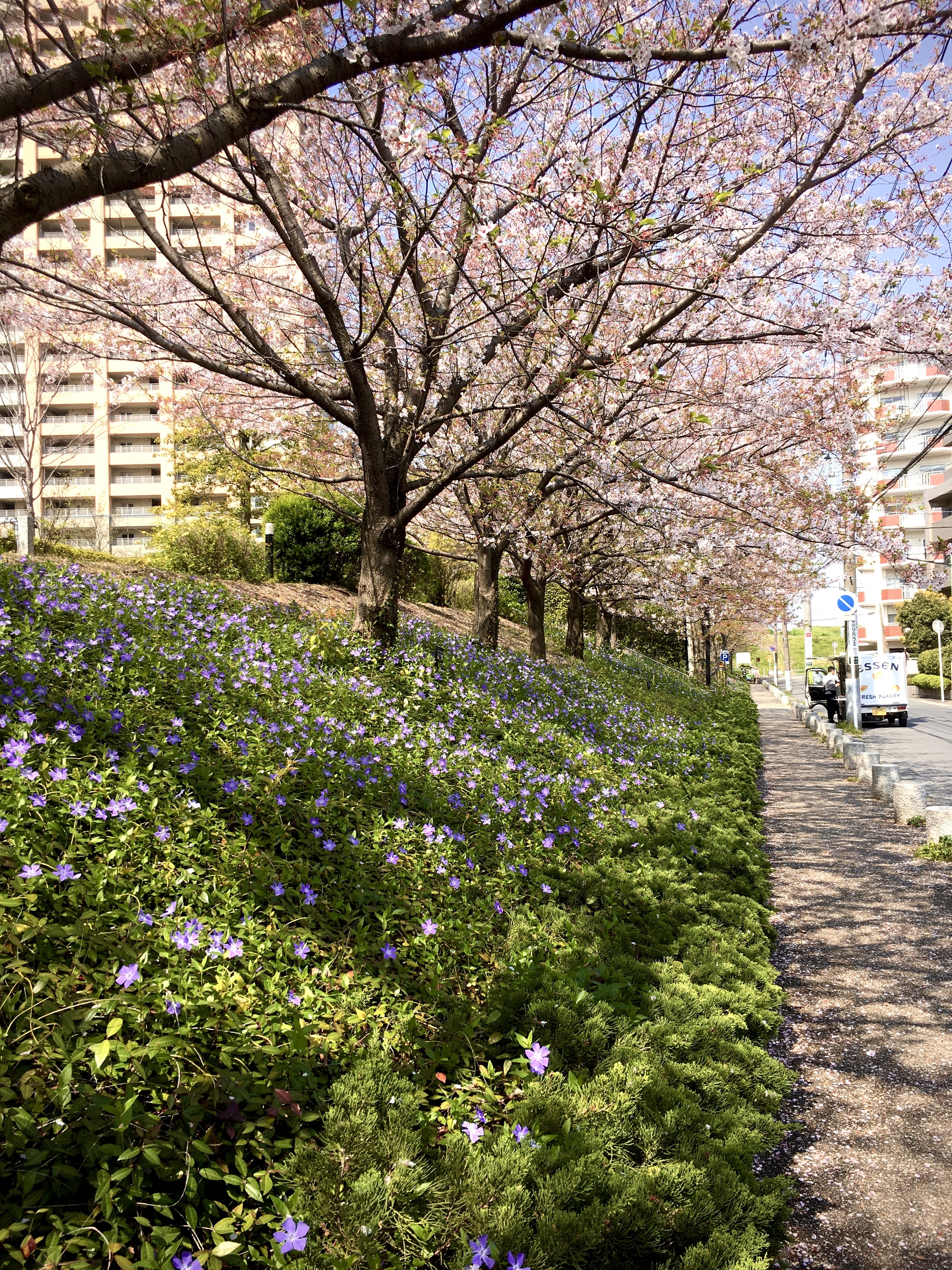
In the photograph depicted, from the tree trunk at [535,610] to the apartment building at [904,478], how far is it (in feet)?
16.9

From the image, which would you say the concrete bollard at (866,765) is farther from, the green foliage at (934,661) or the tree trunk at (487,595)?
the green foliage at (934,661)

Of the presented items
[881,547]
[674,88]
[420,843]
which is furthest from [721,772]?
[674,88]

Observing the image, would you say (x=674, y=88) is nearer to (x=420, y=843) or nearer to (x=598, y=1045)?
(x=420, y=843)

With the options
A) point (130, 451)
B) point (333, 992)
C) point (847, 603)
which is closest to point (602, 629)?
point (847, 603)

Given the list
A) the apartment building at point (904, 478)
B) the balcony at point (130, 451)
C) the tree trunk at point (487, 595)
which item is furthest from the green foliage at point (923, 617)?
the balcony at point (130, 451)

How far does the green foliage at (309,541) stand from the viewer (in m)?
13.6

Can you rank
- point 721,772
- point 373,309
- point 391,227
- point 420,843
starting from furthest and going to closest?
point 721,772 < point 391,227 < point 373,309 < point 420,843

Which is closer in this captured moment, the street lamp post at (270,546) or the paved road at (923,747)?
the paved road at (923,747)

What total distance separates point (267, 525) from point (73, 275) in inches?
249

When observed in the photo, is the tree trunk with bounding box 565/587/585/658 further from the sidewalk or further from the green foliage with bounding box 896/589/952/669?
the green foliage with bounding box 896/589/952/669

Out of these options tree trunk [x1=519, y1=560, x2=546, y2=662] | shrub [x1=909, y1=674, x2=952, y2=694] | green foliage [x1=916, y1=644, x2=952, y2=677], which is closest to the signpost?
tree trunk [x1=519, y1=560, x2=546, y2=662]

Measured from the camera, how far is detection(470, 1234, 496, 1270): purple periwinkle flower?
7.02 feet

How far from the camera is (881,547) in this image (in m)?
10.2

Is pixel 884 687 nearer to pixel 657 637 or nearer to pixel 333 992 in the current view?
pixel 657 637
